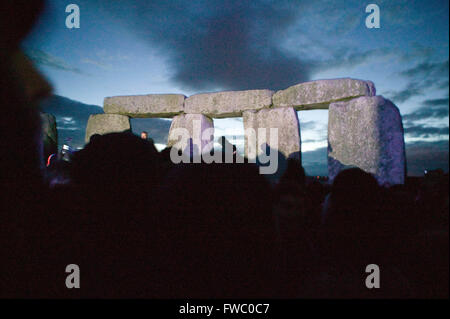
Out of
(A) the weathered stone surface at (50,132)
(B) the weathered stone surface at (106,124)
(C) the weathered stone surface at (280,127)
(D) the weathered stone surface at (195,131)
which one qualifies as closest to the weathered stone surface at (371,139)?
(C) the weathered stone surface at (280,127)

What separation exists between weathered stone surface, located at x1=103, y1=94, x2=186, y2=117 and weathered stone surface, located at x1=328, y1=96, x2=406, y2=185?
274 centimetres

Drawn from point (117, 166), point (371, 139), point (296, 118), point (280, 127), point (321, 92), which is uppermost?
point (321, 92)

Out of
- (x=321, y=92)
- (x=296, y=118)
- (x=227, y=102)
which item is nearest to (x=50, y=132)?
(x=227, y=102)

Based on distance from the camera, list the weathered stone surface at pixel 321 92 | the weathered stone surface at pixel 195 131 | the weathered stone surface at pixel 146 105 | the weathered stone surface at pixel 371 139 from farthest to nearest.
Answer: the weathered stone surface at pixel 146 105, the weathered stone surface at pixel 195 131, the weathered stone surface at pixel 321 92, the weathered stone surface at pixel 371 139

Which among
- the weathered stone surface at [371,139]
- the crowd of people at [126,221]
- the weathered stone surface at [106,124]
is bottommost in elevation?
the crowd of people at [126,221]

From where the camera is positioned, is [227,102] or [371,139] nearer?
[371,139]

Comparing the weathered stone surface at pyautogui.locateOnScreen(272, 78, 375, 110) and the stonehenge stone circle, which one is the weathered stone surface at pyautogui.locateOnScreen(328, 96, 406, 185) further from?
the weathered stone surface at pyautogui.locateOnScreen(272, 78, 375, 110)

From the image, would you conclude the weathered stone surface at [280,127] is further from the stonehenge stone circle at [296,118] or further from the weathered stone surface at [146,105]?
the weathered stone surface at [146,105]

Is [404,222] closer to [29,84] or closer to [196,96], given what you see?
[29,84]

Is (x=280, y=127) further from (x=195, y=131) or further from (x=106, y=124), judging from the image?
(x=106, y=124)

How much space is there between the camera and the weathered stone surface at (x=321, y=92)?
3531mm

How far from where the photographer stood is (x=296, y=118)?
3875mm

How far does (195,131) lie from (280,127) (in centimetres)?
148

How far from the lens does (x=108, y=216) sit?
550 millimetres
